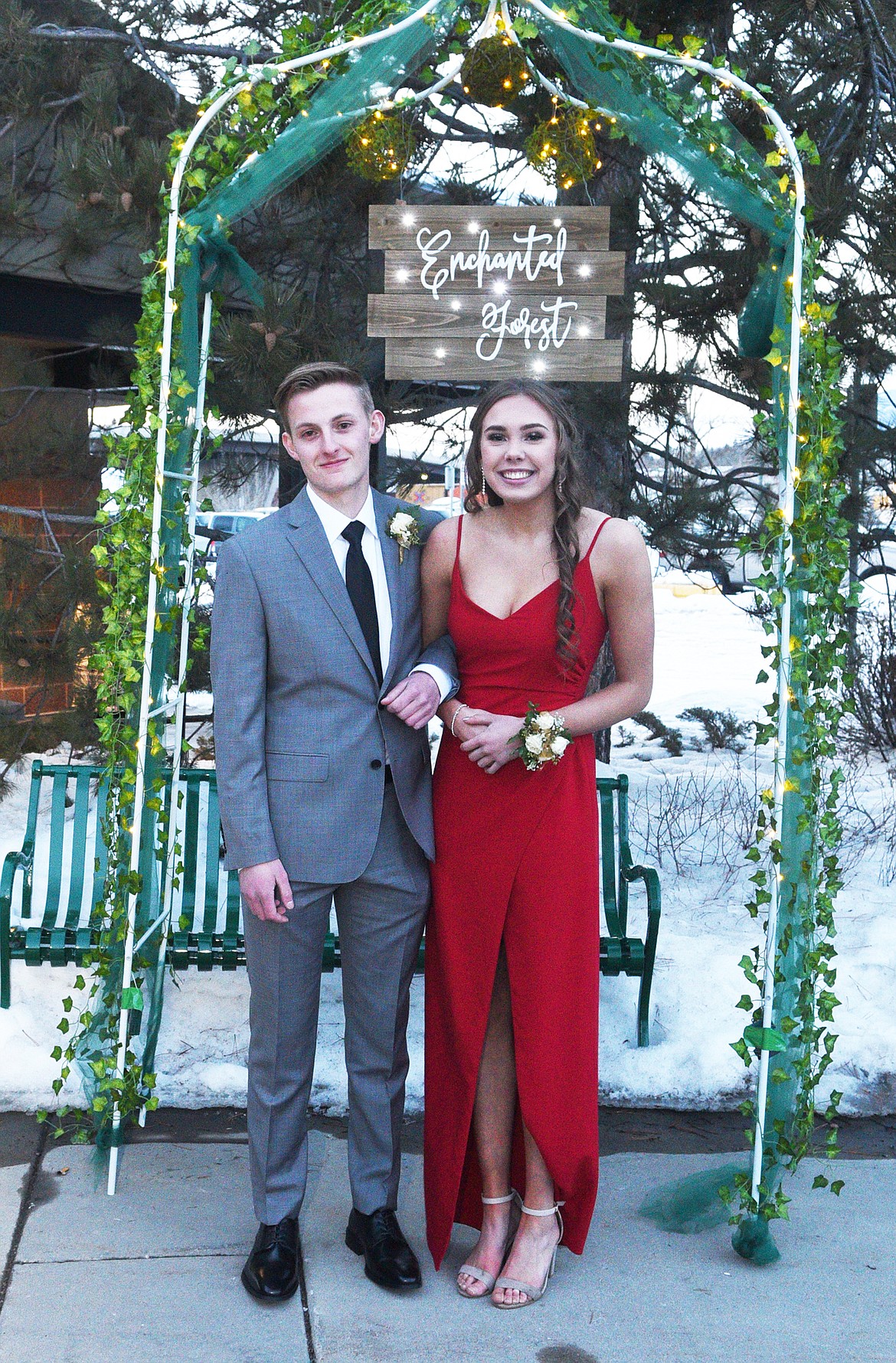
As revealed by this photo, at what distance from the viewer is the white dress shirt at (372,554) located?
2.90m

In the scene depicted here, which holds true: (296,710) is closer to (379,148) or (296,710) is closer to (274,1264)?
(274,1264)

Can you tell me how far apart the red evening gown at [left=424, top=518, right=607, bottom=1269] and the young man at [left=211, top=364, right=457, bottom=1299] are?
0.30ft

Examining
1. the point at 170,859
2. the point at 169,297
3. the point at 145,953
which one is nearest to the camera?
the point at 169,297

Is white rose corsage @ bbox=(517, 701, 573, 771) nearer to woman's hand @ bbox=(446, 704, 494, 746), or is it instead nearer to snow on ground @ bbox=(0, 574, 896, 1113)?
woman's hand @ bbox=(446, 704, 494, 746)

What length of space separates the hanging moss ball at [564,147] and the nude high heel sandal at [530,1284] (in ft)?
10.5

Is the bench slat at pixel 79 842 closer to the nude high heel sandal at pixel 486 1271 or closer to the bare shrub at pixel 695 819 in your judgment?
the nude high heel sandal at pixel 486 1271

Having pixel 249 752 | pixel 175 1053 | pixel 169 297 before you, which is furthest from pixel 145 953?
pixel 169 297

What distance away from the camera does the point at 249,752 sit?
2807mm

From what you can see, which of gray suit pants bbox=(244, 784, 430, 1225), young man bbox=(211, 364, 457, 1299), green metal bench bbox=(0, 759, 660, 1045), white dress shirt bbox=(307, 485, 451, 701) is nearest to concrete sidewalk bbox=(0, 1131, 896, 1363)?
young man bbox=(211, 364, 457, 1299)

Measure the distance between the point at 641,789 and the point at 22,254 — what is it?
461 cm

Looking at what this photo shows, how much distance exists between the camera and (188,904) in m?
4.39

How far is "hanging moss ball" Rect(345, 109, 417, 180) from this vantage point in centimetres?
408

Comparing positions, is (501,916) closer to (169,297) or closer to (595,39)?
(169,297)

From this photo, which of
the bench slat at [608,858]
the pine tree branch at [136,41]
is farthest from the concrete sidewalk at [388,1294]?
the pine tree branch at [136,41]
